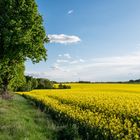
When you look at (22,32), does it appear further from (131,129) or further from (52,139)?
(131,129)

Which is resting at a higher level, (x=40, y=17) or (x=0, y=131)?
(x=40, y=17)

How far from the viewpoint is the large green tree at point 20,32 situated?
28641 millimetres

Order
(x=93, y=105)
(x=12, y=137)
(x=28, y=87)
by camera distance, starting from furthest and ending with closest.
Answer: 1. (x=28, y=87)
2. (x=93, y=105)
3. (x=12, y=137)

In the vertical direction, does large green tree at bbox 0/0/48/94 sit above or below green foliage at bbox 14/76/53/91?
above

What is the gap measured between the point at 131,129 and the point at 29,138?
4.42 metres

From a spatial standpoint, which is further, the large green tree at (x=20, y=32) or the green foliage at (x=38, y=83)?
the green foliage at (x=38, y=83)

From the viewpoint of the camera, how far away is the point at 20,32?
2869 cm

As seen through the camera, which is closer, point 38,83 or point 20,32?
point 20,32

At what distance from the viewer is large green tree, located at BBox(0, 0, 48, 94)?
94.0 ft

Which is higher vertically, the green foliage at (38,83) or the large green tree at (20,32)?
the large green tree at (20,32)

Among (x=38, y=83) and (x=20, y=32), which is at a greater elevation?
(x=20, y=32)

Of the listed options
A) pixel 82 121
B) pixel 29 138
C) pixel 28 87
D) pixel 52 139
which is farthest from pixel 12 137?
pixel 28 87

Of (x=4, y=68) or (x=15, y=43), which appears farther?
(x=4, y=68)

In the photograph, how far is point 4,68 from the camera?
32750 mm
